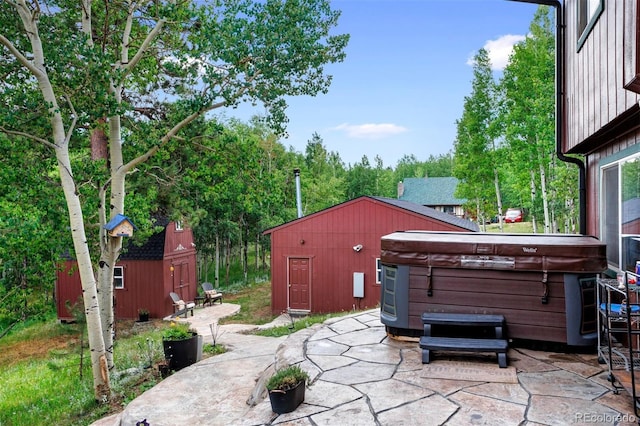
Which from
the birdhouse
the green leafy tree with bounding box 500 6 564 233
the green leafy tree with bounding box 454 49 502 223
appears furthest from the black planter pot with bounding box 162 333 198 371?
the green leafy tree with bounding box 454 49 502 223

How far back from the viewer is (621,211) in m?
4.52

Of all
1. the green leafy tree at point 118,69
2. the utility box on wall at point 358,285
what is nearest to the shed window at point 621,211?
the green leafy tree at point 118,69

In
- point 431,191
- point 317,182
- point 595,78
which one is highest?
point 317,182

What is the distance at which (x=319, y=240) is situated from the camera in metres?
13.8

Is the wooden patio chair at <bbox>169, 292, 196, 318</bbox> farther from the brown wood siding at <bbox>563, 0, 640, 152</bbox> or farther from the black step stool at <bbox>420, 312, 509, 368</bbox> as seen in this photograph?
the brown wood siding at <bbox>563, 0, 640, 152</bbox>

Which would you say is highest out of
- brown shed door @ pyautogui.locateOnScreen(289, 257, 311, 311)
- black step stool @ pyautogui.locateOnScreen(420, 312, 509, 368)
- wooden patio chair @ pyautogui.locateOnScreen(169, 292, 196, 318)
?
black step stool @ pyautogui.locateOnScreen(420, 312, 509, 368)

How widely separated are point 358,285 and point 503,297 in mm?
8741

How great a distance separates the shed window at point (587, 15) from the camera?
434 cm

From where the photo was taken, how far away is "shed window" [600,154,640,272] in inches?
162

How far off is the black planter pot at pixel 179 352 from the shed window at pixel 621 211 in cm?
524

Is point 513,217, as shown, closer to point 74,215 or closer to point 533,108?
point 533,108

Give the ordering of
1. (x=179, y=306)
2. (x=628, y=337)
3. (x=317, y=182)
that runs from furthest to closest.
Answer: (x=317, y=182)
(x=179, y=306)
(x=628, y=337)

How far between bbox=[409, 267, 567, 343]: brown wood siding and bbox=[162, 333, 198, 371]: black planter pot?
315cm

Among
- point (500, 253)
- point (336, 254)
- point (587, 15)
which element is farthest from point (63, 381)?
point (587, 15)
